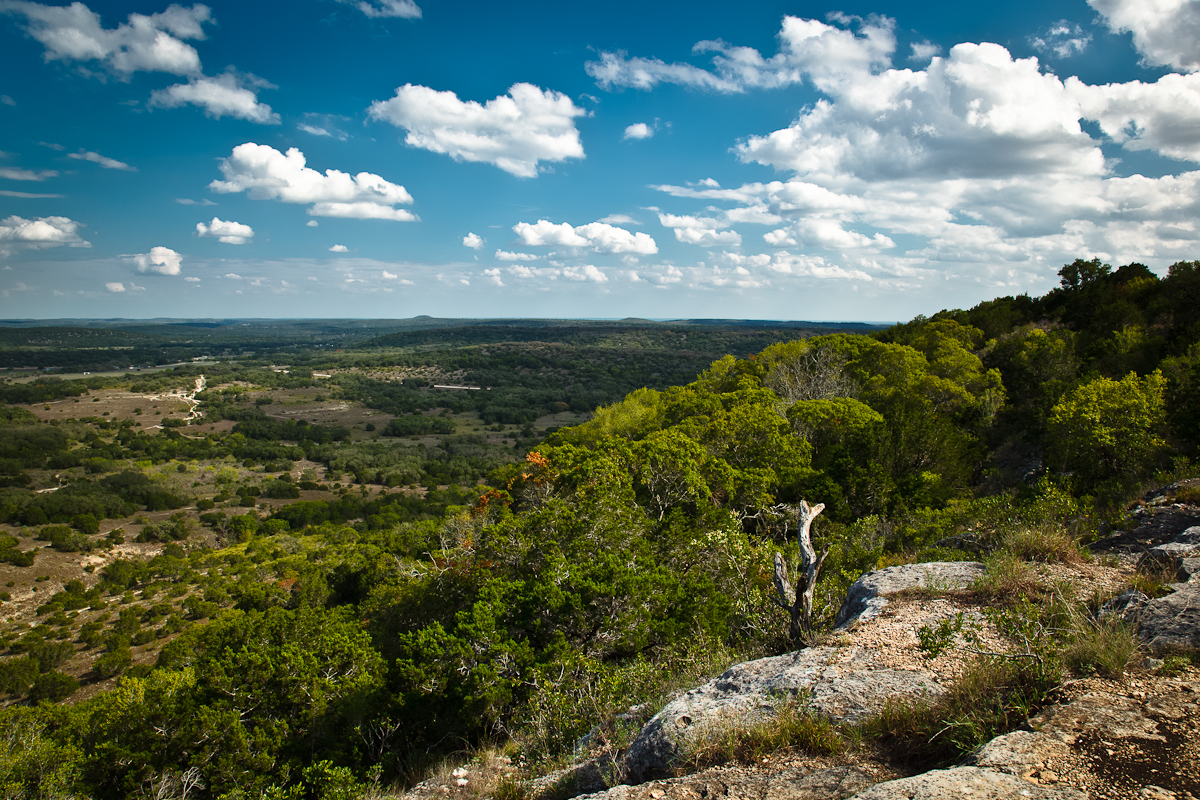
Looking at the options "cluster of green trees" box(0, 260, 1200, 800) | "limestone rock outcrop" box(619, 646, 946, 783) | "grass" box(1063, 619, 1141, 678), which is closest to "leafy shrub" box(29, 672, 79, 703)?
"cluster of green trees" box(0, 260, 1200, 800)

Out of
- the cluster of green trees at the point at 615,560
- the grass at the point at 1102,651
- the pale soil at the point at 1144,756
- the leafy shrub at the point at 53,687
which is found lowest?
the leafy shrub at the point at 53,687

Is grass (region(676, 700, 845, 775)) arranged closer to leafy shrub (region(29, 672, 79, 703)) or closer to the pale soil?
the pale soil

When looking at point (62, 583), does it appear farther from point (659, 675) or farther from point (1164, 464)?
point (1164, 464)

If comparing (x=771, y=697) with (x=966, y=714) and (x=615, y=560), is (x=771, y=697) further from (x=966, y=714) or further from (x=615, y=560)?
(x=615, y=560)

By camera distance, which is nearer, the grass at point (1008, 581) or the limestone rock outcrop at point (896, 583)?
the grass at point (1008, 581)

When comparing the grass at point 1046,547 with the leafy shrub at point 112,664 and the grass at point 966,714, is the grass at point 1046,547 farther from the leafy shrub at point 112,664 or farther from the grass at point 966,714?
the leafy shrub at point 112,664

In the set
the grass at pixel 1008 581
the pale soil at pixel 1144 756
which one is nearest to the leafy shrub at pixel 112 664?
the grass at pixel 1008 581

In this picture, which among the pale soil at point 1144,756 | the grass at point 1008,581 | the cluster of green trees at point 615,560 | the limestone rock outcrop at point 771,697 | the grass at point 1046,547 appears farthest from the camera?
the cluster of green trees at point 615,560

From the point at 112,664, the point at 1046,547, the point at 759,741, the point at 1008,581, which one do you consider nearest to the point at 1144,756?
the point at 759,741

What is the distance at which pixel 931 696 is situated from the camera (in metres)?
5.88

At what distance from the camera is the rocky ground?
14.0 ft

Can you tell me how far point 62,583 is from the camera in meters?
51.3

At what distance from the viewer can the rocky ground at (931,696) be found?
4.27 meters

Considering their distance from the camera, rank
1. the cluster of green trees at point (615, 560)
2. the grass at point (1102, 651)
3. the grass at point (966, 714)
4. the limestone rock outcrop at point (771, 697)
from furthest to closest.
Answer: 1. the cluster of green trees at point (615, 560)
2. the limestone rock outcrop at point (771, 697)
3. the grass at point (1102, 651)
4. the grass at point (966, 714)
